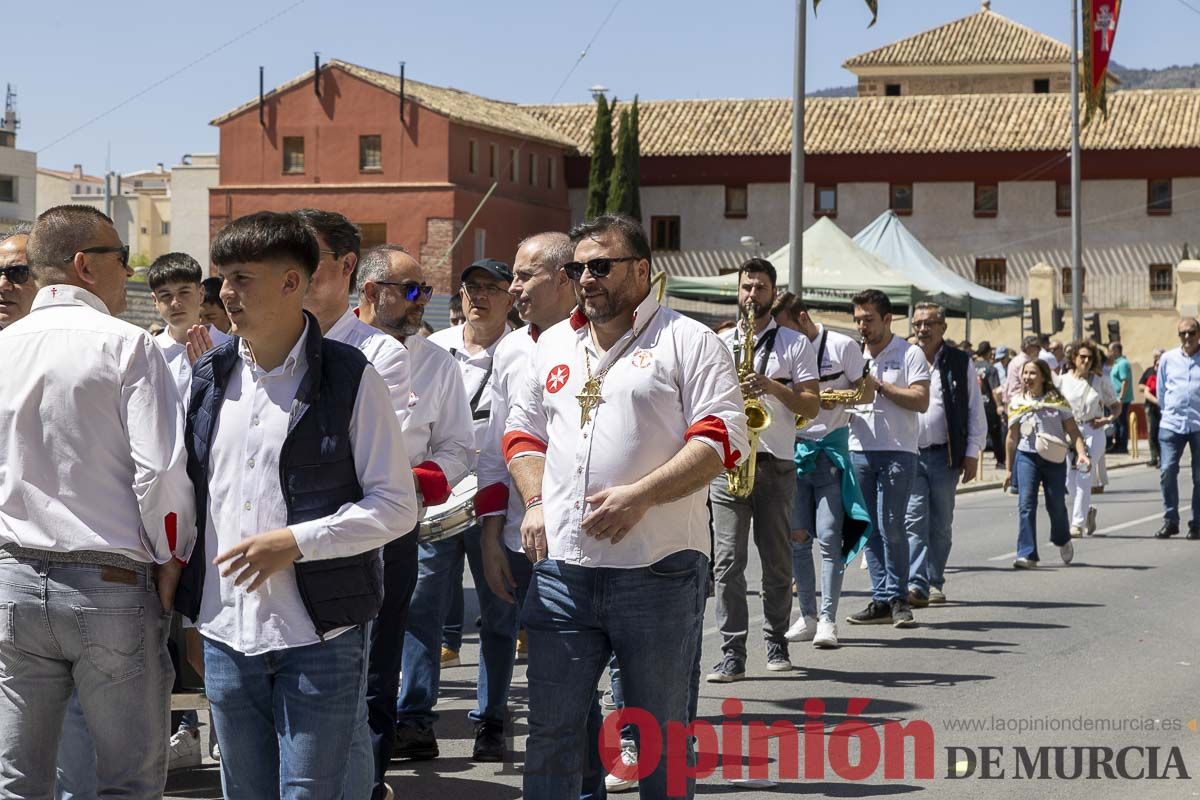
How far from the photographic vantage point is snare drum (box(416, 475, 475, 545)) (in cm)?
756

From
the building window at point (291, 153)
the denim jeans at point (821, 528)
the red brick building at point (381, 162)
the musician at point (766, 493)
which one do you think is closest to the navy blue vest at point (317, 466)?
the musician at point (766, 493)

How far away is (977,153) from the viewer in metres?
64.8

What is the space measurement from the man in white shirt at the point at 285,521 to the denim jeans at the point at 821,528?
19.3 feet

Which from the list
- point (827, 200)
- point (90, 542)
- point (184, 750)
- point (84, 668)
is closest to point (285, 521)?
point (90, 542)

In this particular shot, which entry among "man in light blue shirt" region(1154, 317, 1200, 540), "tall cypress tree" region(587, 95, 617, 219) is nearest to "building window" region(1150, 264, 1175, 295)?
"tall cypress tree" region(587, 95, 617, 219)

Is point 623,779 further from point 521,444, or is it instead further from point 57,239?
point 57,239

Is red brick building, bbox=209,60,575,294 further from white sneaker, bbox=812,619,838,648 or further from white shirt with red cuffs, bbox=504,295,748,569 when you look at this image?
white shirt with red cuffs, bbox=504,295,748,569

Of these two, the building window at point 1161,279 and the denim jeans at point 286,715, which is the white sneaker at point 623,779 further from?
the building window at point 1161,279

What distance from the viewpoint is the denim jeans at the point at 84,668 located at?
4660 millimetres

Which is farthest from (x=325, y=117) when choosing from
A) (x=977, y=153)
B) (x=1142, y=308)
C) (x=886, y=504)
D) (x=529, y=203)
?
(x=886, y=504)

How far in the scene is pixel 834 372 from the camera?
1049cm

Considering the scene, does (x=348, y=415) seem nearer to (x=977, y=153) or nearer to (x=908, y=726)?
(x=908, y=726)

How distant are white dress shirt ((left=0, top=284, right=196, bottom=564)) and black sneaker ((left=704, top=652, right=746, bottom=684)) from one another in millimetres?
4906

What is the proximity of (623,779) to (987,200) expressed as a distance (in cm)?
6111
